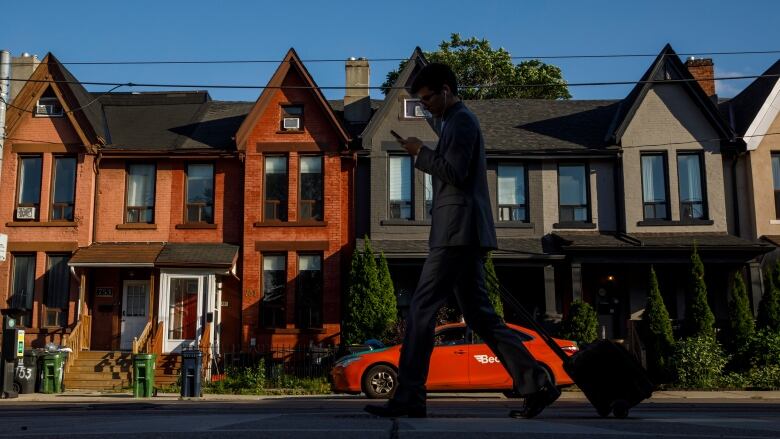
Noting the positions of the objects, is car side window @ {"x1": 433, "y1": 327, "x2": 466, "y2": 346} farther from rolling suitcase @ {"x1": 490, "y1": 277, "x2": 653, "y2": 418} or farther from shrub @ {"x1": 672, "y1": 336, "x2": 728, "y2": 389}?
rolling suitcase @ {"x1": 490, "y1": 277, "x2": 653, "y2": 418}

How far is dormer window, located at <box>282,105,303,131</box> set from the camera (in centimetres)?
2464

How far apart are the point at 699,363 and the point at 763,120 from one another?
871 centimetres

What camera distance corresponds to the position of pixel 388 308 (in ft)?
73.7

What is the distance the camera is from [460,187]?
16.6 feet

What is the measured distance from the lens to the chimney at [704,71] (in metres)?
26.6

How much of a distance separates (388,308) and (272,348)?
3.76m

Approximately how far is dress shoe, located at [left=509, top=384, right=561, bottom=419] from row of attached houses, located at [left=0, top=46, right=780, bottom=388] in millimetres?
18107

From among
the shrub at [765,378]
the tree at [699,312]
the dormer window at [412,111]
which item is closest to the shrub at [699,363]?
the tree at [699,312]

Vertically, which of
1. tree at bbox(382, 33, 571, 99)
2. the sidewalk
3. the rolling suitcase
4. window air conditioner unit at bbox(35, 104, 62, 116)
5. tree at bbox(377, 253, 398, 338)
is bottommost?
the sidewalk

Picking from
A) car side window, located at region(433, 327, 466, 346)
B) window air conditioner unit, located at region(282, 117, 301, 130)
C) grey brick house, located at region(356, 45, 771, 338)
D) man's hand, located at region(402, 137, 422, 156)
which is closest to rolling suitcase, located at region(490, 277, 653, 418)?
man's hand, located at region(402, 137, 422, 156)

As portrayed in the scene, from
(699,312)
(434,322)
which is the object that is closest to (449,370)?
(699,312)

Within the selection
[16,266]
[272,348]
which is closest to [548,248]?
[272,348]

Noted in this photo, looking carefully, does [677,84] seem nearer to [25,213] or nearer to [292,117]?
[292,117]

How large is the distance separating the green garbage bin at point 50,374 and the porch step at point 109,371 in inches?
52.7
